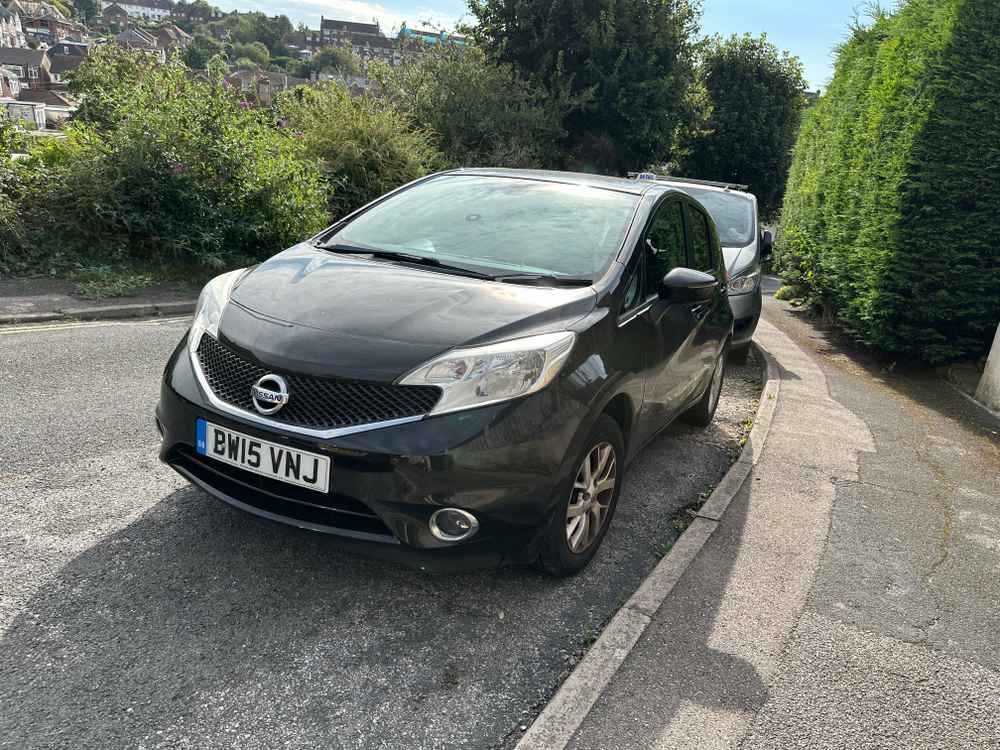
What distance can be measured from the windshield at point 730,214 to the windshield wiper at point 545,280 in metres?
5.33

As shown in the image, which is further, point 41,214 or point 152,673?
point 41,214

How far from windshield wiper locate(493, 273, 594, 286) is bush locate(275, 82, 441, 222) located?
29.1ft

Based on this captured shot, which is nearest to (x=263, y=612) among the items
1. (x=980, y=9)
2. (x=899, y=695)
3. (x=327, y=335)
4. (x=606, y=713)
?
(x=327, y=335)

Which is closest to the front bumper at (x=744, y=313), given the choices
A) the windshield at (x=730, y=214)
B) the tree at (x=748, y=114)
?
the windshield at (x=730, y=214)

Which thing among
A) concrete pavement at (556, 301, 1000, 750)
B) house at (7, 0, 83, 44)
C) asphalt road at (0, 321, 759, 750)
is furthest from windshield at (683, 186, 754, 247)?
house at (7, 0, 83, 44)

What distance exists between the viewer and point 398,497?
9.11ft

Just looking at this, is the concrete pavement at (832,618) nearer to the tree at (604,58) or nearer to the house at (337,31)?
the tree at (604,58)

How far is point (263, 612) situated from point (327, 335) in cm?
107

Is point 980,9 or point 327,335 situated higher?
point 980,9

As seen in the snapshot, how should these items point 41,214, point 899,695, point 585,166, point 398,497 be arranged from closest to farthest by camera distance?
1. point 398,497
2. point 899,695
3. point 41,214
4. point 585,166

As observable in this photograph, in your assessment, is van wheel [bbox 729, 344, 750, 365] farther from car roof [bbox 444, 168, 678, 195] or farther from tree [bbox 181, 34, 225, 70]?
tree [bbox 181, 34, 225, 70]

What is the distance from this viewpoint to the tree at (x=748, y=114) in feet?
115

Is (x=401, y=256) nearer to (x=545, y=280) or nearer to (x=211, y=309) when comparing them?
(x=545, y=280)

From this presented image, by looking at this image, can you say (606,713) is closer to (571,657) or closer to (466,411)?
(571,657)
